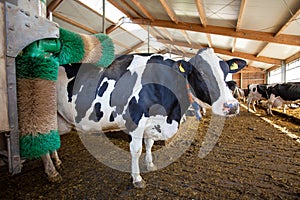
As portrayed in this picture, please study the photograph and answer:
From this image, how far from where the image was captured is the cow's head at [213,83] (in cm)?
173

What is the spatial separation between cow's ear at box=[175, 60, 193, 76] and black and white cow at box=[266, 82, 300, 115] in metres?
6.70

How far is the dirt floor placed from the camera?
1841mm

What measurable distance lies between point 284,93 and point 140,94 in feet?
24.2

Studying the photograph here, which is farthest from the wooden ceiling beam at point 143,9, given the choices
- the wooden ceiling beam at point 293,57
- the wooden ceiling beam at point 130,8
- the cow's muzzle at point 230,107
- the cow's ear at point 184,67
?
the wooden ceiling beam at point 293,57

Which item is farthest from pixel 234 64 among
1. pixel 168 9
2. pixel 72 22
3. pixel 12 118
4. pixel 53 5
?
pixel 72 22

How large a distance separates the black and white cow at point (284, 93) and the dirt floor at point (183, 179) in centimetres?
466

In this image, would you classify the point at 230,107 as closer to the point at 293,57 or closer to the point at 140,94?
the point at 140,94

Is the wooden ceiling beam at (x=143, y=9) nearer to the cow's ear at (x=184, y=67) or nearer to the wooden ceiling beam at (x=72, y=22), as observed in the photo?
the wooden ceiling beam at (x=72, y=22)

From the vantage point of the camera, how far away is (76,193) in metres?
1.84

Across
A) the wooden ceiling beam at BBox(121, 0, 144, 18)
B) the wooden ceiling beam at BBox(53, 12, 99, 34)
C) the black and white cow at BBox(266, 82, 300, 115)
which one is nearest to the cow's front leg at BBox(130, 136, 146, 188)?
the wooden ceiling beam at BBox(121, 0, 144, 18)

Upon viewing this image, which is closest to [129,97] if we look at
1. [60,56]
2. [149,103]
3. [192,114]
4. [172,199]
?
[149,103]

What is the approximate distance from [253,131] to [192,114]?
2214mm

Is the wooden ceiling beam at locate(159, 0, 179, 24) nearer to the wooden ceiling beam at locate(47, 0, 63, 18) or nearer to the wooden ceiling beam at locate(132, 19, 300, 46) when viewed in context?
the wooden ceiling beam at locate(132, 19, 300, 46)

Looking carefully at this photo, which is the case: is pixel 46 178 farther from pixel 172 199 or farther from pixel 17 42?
pixel 17 42
